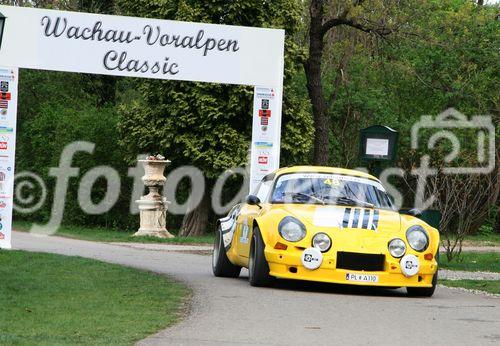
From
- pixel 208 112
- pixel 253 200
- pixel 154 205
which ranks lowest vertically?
pixel 154 205

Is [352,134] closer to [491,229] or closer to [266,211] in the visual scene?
[491,229]

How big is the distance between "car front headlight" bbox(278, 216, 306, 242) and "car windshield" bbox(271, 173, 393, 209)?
46.0 inches

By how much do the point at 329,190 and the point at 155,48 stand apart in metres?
7.23

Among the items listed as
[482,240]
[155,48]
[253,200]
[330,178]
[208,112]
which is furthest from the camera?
[482,240]

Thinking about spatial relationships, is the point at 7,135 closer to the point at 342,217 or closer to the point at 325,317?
the point at 342,217

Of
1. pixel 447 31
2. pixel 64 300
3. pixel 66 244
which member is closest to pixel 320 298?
pixel 64 300

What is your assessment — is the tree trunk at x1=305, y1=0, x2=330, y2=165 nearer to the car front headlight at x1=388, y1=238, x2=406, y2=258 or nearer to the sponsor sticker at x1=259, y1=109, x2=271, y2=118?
the sponsor sticker at x1=259, y1=109, x2=271, y2=118

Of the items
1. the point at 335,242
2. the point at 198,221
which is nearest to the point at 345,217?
the point at 335,242

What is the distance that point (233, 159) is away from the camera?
34500 millimetres

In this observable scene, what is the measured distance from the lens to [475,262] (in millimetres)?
25094

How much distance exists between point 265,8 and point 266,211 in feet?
69.8

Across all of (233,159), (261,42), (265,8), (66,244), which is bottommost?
(66,244)

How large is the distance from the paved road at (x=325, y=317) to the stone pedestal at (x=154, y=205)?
55.9 ft

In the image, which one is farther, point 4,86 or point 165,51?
point 165,51
